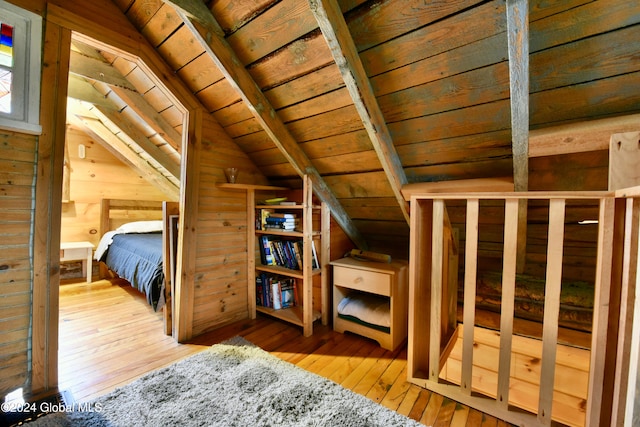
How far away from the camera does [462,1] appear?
969mm

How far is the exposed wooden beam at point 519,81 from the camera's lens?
2.72 feet

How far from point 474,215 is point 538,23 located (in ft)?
2.57

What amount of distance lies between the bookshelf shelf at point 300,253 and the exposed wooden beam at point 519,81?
1.28m

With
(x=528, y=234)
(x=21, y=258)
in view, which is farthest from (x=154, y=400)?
(x=528, y=234)

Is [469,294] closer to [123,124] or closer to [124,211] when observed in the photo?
[123,124]

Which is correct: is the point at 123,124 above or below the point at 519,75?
above

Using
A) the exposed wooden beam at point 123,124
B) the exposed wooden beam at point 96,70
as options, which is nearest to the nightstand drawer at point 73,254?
the exposed wooden beam at point 123,124

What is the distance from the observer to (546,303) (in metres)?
1.12

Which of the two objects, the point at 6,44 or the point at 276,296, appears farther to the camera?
the point at 276,296

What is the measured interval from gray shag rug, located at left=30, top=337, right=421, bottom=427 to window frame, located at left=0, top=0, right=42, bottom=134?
145cm

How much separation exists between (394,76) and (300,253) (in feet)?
4.97

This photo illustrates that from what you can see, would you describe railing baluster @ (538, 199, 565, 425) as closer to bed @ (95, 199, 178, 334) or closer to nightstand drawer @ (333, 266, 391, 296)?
nightstand drawer @ (333, 266, 391, 296)

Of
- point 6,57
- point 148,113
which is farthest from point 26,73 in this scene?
point 148,113

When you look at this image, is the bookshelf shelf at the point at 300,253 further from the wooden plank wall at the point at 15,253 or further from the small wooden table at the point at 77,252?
the small wooden table at the point at 77,252
